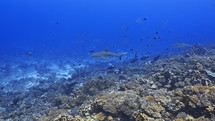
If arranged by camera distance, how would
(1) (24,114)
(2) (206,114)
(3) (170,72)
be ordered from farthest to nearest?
(3) (170,72) → (1) (24,114) → (2) (206,114)

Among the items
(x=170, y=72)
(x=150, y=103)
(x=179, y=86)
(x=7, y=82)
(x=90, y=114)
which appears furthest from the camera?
(x=7, y=82)

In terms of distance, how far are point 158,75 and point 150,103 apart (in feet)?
13.6

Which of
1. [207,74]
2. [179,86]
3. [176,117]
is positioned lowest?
[176,117]

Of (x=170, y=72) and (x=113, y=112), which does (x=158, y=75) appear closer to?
(x=170, y=72)

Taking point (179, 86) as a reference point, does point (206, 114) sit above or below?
below

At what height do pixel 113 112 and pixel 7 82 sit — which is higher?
pixel 7 82

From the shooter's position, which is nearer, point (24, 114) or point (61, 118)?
point (61, 118)

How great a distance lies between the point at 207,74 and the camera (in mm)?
8875

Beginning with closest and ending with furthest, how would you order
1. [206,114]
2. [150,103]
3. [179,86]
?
[206,114], [150,103], [179,86]

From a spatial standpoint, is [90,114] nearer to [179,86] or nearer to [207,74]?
[179,86]

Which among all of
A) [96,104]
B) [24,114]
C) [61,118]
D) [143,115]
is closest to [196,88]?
[143,115]

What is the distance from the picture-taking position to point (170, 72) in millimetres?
9945

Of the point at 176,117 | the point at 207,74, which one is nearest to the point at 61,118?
the point at 176,117

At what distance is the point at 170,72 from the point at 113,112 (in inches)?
188
